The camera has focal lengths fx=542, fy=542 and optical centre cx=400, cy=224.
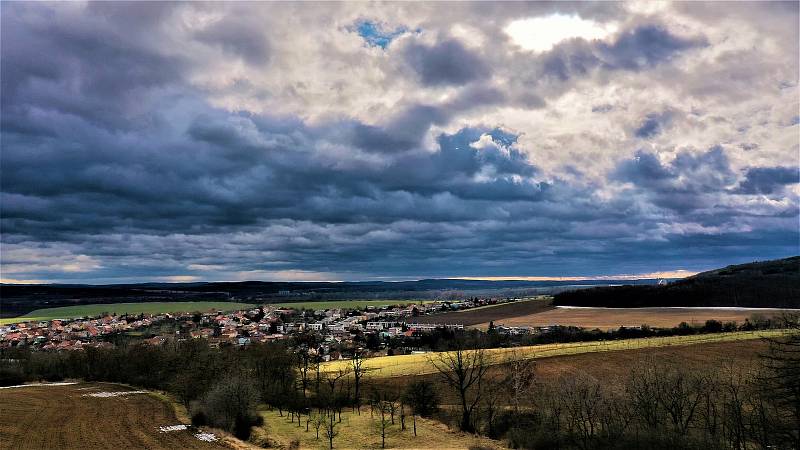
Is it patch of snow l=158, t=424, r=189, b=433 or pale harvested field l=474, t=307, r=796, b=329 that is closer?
patch of snow l=158, t=424, r=189, b=433

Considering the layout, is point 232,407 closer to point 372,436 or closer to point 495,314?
point 372,436

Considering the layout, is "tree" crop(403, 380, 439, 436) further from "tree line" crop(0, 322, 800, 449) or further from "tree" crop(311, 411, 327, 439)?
"tree" crop(311, 411, 327, 439)

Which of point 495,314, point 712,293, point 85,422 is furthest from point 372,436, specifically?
point 712,293

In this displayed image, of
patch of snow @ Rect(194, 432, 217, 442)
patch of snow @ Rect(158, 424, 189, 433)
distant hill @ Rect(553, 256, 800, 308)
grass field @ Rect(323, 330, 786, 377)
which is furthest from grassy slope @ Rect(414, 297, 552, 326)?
patch of snow @ Rect(194, 432, 217, 442)

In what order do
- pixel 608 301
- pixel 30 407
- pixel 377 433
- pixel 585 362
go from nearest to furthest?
1. pixel 377 433
2. pixel 30 407
3. pixel 585 362
4. pixel 608 301

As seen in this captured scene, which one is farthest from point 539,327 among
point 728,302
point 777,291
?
point 777,291

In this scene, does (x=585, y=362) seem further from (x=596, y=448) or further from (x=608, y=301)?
(x=608, y=301)

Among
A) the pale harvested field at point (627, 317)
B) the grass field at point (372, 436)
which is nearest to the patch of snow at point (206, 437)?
the grass field at point (372, 436)
